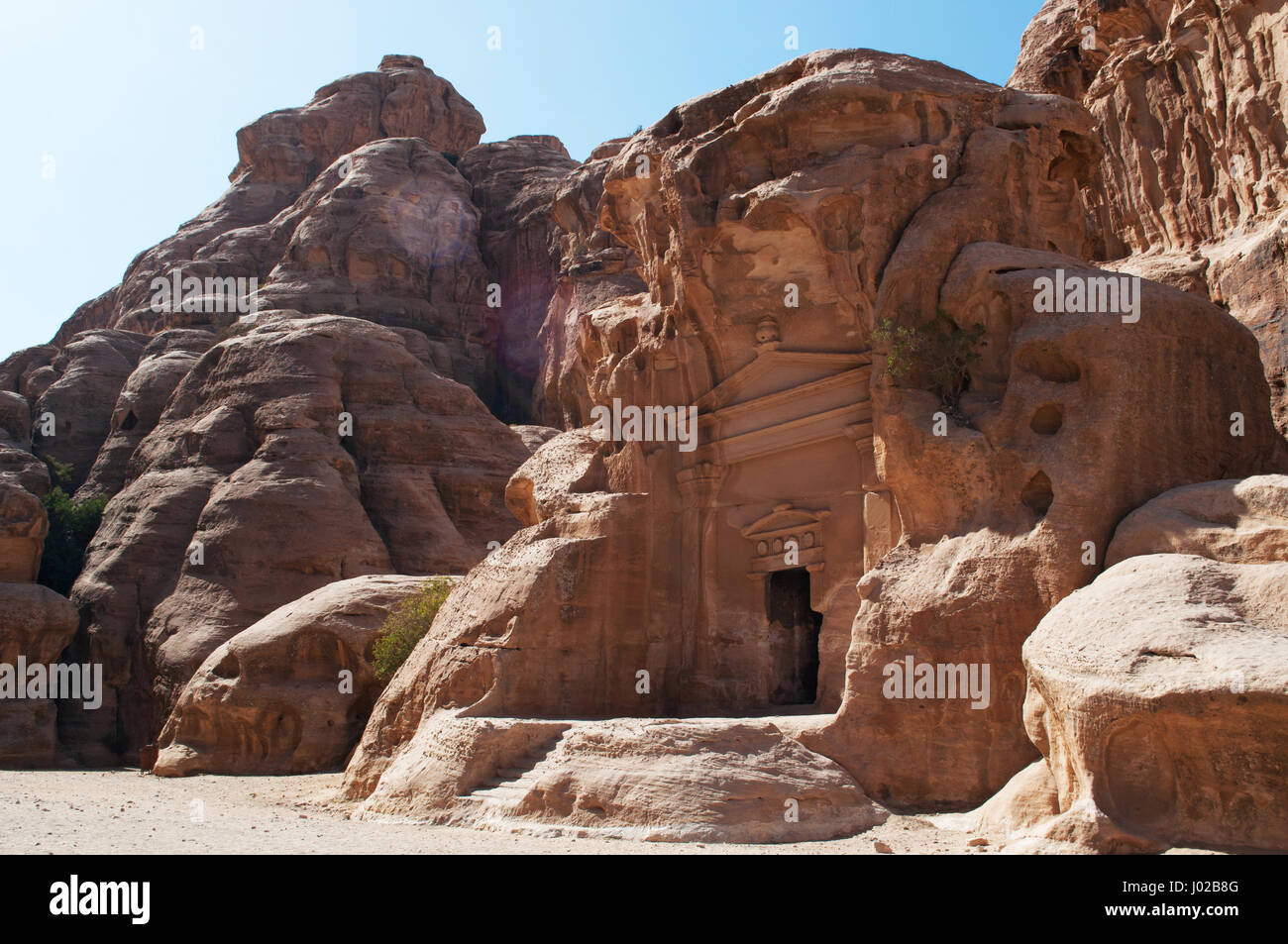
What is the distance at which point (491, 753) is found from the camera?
1387 centimetres

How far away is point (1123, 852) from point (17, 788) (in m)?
17.5

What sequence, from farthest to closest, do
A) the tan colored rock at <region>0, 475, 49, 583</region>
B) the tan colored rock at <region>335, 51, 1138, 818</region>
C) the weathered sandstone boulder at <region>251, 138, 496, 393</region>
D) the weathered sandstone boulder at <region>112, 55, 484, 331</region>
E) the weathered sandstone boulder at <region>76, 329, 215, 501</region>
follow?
the weathered sandstone boulder at <region>112, 55, 484, 331</region> < the weathered sandstone boulder at <region>251, 138, 496, 393</region> < the weathered sandstone boulder at <region>76, 329, 215, 501</region> < the tan colored rock at <region>0, 475, 49, 583</region> < the tan colored rock at <region>335, 51, 1138, 818</region>

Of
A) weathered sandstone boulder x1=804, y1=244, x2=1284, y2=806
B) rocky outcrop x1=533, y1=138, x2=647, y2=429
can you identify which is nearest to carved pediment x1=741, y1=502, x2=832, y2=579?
weathered sandstone boulder x1=804, y1=244, x2=1284, y2=806

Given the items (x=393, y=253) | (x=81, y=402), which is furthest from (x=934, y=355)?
(x=81, y=402)

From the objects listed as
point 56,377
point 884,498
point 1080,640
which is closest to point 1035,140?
point 884,498

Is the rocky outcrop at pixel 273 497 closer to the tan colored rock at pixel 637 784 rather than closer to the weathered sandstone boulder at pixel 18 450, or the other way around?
the weathered sandstone boulder at pixel 18 450

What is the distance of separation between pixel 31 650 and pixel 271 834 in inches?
886

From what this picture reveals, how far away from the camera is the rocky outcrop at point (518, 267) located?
53844 mm

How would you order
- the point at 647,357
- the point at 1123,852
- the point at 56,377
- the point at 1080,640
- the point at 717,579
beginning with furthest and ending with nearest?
the point at 56,377 < the point at 647,357 < the point at 717,579 < the point at 1080,640 < the point at 1123,852

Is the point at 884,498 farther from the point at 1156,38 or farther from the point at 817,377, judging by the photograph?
the point at 1156,38

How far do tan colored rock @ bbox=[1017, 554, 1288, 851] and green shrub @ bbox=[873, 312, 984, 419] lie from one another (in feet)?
14.9

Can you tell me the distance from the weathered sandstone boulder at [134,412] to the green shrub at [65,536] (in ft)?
2.78

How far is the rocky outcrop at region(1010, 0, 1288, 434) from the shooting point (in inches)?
1008

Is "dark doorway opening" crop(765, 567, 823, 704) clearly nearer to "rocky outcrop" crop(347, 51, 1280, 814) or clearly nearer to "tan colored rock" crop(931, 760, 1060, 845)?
"rocky outcrop" crop(347, 51, 1280, 814)
